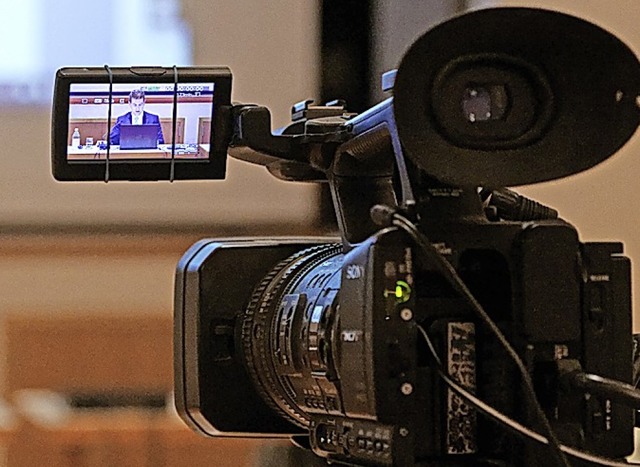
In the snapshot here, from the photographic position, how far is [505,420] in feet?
2.81

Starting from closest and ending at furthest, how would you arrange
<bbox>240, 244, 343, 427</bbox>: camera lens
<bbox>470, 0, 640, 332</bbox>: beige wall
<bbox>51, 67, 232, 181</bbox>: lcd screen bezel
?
<bbox>240, 244, 343, 427</bbox>: camera lens
<bbox>51, 67, 232, 181</bbox>: lcd screen bezel
<bbox>470, 0, 640, 332</bbox>: beige wall

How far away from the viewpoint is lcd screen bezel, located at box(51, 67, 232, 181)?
3.89 feet

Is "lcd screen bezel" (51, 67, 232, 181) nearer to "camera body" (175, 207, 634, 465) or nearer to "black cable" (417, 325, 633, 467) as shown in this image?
"camera body" (175, 207, 634, 465)

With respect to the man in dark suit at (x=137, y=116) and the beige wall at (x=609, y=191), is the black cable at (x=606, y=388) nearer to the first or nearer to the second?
the man in dark suit at (x=137, y=116)

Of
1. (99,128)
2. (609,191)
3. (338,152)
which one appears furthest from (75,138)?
(609,191)

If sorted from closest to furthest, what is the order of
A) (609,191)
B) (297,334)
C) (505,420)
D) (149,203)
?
(505,420) < (297,334) < (609,191) < (149,203)

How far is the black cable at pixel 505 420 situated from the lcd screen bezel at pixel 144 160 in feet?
1.26

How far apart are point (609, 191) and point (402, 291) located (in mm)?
1938

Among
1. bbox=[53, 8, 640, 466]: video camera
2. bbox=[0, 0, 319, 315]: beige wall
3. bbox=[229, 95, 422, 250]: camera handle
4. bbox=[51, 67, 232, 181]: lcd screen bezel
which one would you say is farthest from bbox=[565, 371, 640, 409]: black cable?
bbox=[0, 0, 319, 315]: beige wall

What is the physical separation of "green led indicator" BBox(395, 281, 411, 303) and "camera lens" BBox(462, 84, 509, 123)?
136 mm

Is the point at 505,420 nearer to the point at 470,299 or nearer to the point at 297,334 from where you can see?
the point at 470,299

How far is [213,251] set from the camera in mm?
1356

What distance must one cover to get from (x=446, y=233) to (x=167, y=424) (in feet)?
6.56

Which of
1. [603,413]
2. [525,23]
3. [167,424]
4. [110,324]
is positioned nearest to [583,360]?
[603,413]
